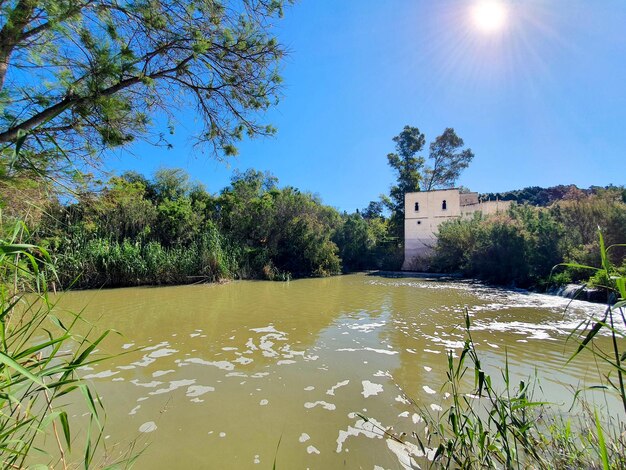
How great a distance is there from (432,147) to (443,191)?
7089mm

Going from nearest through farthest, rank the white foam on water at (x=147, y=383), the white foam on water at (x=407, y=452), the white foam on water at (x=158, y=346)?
1. the white foam on water at (x=407, y=452)
2. the white foam on water at (x=147, y=383)
3. the white foam on water at (x=158, y=346)

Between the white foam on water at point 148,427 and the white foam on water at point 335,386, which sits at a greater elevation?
the white foam on water at point 148,427

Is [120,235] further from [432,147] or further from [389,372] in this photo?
[432,147]

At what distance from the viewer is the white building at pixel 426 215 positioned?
22.2 m

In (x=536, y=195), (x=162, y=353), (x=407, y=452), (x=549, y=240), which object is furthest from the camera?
(x=536, y=195)

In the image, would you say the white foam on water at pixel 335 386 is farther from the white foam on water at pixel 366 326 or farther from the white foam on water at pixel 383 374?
the white foam on water at pixel 366 326

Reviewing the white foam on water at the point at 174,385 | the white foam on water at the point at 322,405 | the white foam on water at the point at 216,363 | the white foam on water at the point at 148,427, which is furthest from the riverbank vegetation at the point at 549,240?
the white foam on water at the point at 148,427

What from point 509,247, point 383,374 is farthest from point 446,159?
point 383,374

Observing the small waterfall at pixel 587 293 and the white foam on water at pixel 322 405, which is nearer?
the white foam on water at pixel 322 405

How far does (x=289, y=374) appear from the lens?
3533 millimetres

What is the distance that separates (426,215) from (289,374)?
21.7m

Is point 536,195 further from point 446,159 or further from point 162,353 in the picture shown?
point 162,353

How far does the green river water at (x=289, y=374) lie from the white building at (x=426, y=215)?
15.1 metres

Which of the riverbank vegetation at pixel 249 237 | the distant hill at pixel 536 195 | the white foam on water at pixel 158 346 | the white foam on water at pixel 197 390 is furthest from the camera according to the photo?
the distant hill at pixel 536 195
